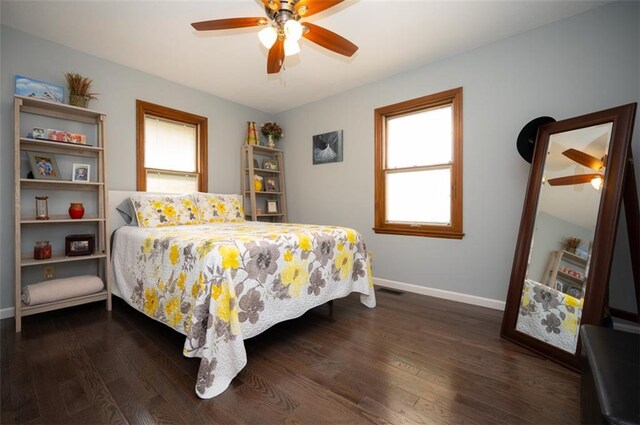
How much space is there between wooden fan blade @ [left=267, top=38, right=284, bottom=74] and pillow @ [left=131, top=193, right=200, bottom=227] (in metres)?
1.75

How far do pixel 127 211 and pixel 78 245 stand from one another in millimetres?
530

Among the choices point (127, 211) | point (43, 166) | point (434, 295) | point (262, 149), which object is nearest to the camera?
point (43, 166)

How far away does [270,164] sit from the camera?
Answer: 14.5 feet

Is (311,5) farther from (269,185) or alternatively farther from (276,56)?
(269,185)

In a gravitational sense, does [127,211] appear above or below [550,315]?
above

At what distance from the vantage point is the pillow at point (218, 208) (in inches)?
131

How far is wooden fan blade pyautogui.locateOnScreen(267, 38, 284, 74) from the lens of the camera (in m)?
2.06

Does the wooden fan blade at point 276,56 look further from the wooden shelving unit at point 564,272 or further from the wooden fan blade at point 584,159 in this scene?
the wooden shelving unit at point 564,272

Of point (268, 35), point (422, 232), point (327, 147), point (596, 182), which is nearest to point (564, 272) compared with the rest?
point (596, 182)

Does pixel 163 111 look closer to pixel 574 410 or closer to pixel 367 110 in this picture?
pixel 367 110

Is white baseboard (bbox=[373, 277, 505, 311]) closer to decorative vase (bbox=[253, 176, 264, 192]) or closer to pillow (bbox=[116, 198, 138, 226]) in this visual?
decorative vase (bbox=[253, 176, 264, 192])

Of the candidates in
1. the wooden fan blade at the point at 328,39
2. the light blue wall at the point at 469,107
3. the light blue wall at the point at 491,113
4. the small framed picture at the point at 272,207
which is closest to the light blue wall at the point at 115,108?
the light blue wall at the point at 469,107

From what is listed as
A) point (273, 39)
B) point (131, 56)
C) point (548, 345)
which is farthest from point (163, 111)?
point (548, 345)

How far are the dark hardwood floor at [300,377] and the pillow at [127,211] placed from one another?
102cm
